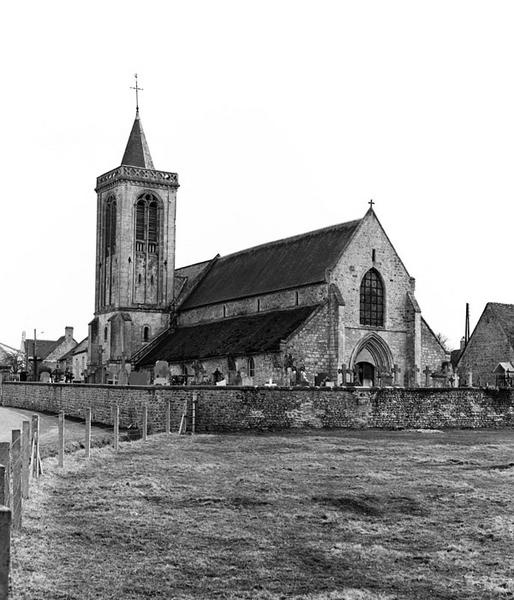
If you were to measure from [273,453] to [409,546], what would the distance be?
11844 mm

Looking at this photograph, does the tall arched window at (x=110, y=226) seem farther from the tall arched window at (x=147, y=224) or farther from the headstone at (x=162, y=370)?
the headstone at (x=162, y=370)

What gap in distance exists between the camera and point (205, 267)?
65125 millimetres

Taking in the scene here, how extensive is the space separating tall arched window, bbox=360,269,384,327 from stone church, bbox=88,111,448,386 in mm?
54

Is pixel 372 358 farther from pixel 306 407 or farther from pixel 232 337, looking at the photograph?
pixel 306 407

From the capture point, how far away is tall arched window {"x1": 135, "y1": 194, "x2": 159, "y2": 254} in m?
64.1

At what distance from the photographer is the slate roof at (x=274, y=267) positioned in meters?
49.8

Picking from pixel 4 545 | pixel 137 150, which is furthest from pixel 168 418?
pixel 137 150

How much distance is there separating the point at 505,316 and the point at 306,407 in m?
24.8

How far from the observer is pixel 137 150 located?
6562 centimetres

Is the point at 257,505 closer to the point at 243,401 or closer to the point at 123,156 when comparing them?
the point at 243,401

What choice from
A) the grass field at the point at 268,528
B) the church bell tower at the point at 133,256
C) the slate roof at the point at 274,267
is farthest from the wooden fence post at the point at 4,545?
the church bell tower at the point at 133,256

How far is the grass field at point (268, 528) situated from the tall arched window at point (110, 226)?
4175 centimetres

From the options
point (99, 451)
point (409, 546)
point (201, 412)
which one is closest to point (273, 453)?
point (99, 451)

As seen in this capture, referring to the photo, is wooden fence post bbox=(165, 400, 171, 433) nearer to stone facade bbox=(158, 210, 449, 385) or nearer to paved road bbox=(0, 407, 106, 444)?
paved road bbox=(0, 407, 106, 444)
